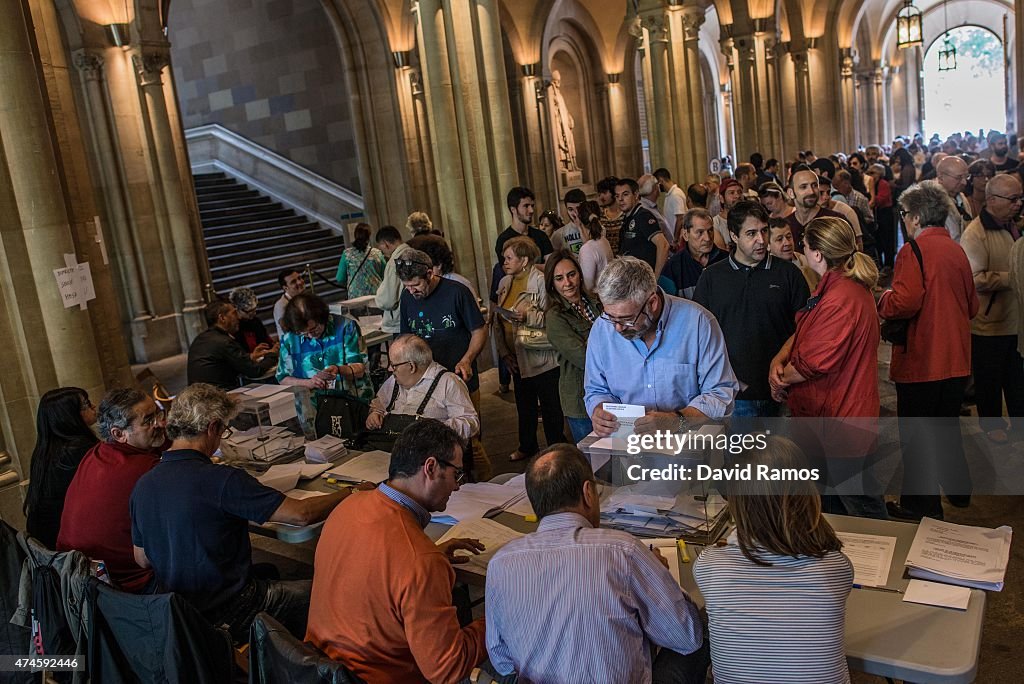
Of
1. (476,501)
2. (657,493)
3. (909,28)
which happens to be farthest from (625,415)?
(909,28)

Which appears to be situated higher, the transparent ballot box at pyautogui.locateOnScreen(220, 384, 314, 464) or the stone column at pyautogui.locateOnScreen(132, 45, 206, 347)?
the stone column at pyautogui.locateOnScreen(132, 45, 206, 347)

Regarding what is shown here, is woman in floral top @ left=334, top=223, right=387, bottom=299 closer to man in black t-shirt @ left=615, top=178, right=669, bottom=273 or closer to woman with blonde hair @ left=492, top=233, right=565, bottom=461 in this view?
man in black t-shirt @ left=615, top=178, right=669, bottom=273

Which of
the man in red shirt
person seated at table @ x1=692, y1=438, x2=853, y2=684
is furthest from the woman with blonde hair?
person seated at table @ x1=692, y1=438, x2=853, y2=684

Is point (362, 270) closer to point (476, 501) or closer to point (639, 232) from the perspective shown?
point (639, 232)

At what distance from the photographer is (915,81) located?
1454 inches

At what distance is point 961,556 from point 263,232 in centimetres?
1452

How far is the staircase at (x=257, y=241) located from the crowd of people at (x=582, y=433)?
7.43 meters

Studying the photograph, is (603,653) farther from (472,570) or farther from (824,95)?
(824,95)

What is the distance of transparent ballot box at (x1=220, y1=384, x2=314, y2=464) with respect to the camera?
4.28 meters

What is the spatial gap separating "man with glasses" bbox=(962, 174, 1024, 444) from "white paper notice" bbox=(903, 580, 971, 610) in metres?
2.74

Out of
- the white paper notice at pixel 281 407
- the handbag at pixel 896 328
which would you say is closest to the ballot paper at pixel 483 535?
the white paper notice at pixel 281 407

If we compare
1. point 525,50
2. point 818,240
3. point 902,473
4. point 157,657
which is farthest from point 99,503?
point 525,50

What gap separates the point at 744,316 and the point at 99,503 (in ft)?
9.48

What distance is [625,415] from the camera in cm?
299
